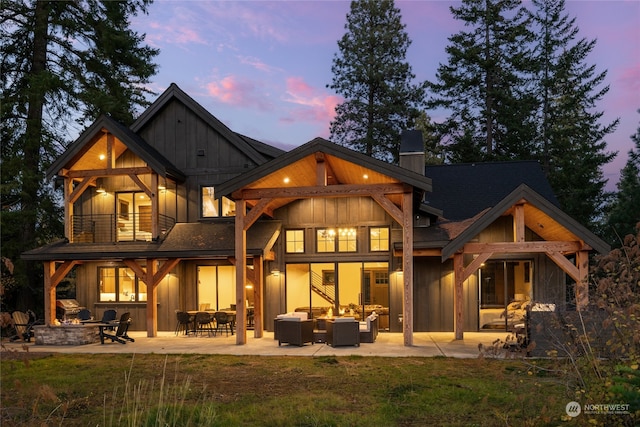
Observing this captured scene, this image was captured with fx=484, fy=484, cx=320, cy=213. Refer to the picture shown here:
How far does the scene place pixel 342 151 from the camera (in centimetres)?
1202

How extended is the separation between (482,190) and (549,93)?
592 inches

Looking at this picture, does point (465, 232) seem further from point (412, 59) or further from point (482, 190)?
point (412, 59)

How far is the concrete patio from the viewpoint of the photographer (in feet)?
37.1

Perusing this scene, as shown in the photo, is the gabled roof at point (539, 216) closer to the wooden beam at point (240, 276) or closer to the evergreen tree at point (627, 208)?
the wooden beam at point (240, 276)

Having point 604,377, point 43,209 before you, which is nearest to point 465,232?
point 604,377

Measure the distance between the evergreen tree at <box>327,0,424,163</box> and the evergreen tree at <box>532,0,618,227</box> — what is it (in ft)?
24.7

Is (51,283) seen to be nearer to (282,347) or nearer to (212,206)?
(212,206)

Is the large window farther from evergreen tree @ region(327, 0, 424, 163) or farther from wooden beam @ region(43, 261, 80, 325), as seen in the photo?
evergreen tree @ region(327, 0, 424, 163)

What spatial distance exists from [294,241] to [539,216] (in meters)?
7.50

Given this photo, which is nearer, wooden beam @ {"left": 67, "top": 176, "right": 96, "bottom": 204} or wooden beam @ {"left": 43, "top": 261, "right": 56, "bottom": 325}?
wooden beam @ {"left": 43, "top": 261, "right": 56, "bottom": 325}

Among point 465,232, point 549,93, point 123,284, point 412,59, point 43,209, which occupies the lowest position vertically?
point 123,284

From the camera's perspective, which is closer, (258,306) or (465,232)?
(465,232)

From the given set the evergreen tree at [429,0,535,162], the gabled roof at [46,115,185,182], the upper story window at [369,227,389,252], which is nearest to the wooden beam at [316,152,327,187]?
the upper story window at [369,227,389,252]

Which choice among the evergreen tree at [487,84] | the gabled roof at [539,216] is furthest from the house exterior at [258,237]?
the evergreen tree at [487,84]
